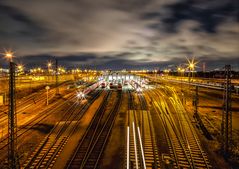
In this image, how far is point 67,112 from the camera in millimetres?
36344

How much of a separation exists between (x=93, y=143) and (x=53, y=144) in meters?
4.08

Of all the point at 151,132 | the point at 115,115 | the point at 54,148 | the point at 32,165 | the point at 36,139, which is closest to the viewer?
the point at 32,165

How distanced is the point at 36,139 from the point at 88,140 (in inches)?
225

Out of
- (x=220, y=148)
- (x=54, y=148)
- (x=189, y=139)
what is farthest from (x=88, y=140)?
(x=220, y=148)

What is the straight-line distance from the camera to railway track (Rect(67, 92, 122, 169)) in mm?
17906

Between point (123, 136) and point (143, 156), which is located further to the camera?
point (123, 136)

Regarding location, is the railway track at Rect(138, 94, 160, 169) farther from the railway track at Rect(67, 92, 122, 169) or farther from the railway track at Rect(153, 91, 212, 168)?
the railway track at Rect(67, 92, 122, 169)

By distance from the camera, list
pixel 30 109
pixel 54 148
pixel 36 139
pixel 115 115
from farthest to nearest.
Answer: pixel 30 109
pixel 115 115
pixel 36 139
pixel 54 148

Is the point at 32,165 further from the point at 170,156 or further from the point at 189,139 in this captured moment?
the point at 189,139

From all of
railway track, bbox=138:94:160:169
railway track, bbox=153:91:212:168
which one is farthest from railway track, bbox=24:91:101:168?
railway track, bbox=153:91:212:168

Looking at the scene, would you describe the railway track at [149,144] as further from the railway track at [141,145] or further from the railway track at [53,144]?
the railway track at [53,144]

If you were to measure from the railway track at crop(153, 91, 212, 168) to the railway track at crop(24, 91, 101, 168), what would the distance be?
10.6 metres

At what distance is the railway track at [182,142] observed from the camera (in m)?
18.0

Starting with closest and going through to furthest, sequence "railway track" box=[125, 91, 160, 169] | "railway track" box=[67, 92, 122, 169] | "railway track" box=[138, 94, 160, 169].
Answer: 1. "railway track" box=[125, 91, 160, 169]
2. "railway track" box=[138, 94, 160, 169]
3. "railway track" box=[67, 92, 122, 169]
